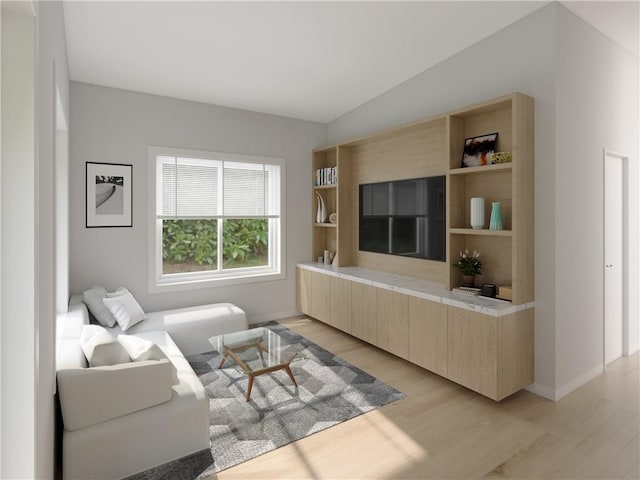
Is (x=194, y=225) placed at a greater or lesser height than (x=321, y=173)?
lesser

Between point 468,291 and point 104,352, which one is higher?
point 468,291

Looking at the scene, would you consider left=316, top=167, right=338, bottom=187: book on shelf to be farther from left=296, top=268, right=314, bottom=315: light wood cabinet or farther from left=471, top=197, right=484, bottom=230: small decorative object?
left=471, top=197, right=484, bottom=230: small decorative object

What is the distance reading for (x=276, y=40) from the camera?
3.05 metres

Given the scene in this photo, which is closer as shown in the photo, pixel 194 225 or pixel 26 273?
pixel 26 273

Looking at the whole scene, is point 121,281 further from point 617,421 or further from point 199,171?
point 617,421

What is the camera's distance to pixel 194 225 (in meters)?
4.38

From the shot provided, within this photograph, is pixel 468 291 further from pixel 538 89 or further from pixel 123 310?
pixel 123 310

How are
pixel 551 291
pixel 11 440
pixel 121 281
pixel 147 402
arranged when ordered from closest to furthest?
pixel 11 440
pixel 147 402
pixel 551 291
pixel 121 281

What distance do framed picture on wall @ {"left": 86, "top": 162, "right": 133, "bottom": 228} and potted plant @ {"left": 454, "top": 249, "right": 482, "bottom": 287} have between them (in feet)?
10.8

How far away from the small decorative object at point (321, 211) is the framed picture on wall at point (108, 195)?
228cm

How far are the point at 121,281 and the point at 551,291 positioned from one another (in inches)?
154

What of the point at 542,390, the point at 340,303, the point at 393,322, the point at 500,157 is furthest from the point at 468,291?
the point at 340,303

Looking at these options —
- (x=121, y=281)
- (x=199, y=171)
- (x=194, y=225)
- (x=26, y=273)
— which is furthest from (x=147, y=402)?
(x=199, y=171)

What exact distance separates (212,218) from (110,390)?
270cm
